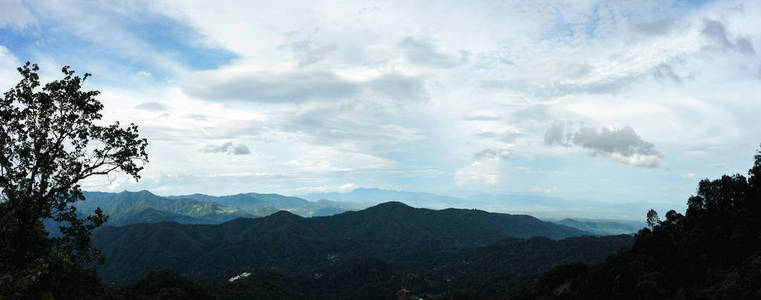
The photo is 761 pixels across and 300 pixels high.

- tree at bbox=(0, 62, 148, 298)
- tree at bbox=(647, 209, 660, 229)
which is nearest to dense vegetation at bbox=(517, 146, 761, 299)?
tree at bbox=(647, 209, 660, 229)

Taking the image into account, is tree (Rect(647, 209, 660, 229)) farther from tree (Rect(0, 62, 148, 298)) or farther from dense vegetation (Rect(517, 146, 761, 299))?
tree (Rect(0, 62, 148, 298))

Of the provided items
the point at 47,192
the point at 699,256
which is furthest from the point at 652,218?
the point at 47,192

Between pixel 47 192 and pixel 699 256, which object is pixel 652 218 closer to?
pixel 699 256

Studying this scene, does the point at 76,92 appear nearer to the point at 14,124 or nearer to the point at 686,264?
the point at 14,124

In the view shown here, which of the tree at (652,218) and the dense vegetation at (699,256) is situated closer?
the dense vegetation at (699,256)

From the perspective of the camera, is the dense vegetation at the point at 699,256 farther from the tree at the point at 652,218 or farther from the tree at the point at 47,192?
the tree at the point at 47,192

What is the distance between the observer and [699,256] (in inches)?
3418

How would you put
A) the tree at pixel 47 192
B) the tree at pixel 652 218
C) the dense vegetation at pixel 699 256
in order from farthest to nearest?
the tree at pixel 652 218, the dense vegetation at pixel 699 256, the tree at pixel 47 192

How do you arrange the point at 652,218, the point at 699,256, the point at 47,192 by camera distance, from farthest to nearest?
the point at 652,218
the point at 699,256
the point at 47,192

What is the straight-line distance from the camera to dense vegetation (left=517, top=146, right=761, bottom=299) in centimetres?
7169

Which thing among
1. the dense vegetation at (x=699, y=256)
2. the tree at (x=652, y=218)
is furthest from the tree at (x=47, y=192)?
the tree at (x=652, y=218)

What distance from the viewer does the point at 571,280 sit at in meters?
133

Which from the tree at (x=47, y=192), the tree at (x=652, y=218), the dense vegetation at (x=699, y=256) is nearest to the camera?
the tree at (x=47, y=192)

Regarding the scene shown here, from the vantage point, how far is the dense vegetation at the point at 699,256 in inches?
2822
